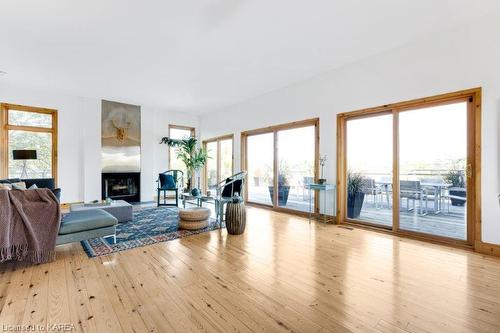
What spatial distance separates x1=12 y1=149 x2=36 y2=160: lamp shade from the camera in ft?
17.1

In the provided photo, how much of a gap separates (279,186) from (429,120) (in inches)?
128

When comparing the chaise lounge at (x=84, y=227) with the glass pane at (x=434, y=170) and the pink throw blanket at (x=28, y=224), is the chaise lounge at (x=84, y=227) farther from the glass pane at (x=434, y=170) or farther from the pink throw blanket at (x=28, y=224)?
the glass pane at (x=434, y=170)

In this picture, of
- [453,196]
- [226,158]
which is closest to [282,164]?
[226,158]

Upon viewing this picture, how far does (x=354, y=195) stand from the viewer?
446 centimetres

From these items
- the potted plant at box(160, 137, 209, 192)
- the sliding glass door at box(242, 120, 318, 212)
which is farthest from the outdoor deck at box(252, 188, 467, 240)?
the potted plant at box(160, 137, 209, 192)

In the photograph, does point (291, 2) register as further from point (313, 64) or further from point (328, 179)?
point (328, 179)

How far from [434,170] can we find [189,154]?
6512 mm

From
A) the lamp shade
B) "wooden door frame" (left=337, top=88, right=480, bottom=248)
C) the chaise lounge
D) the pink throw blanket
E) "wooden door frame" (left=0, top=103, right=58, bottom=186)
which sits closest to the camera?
the pink throw blanket

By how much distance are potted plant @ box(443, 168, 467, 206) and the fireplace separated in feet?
23.8

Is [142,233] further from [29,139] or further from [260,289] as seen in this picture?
[29,139]

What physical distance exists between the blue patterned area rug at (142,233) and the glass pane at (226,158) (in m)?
2.57

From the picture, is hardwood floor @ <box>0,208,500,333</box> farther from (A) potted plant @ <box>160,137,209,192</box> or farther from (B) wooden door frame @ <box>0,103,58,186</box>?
(A) potted plant @ <box>160,137,209,192</box>

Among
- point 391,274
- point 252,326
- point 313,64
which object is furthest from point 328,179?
point 252,326

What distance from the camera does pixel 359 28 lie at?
10.5ft
